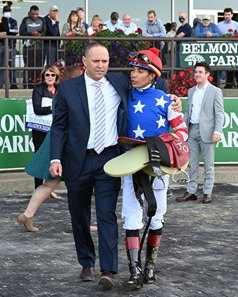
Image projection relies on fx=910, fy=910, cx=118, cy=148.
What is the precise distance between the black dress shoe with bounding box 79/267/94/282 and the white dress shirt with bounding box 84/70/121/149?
1.04m

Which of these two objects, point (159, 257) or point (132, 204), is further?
point (159, 257)

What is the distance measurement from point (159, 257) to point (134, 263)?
133cm

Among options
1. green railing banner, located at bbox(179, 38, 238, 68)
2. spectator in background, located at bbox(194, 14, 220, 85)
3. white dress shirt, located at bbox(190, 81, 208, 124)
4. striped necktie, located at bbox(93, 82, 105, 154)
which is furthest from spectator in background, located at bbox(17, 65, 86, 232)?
spectator in background, located at bbox(194, 14, 220, 85)

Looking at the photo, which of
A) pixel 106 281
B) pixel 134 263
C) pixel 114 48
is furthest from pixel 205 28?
pixel 106 281

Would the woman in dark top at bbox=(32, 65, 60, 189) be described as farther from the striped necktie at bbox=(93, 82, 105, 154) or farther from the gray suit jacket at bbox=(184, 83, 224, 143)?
the striped necktie at bbox=(93, 82, 105, 154)

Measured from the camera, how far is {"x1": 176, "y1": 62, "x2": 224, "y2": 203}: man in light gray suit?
12.0 meters

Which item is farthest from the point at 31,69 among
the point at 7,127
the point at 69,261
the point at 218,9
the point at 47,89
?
the point at 218,9

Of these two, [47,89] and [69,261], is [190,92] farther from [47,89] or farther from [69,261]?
[69,261]

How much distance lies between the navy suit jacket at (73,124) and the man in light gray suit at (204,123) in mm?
4803

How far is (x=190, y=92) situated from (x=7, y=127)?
2776 millimetres

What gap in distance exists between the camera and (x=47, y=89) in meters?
11.8

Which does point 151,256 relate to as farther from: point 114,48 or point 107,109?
point 114,48

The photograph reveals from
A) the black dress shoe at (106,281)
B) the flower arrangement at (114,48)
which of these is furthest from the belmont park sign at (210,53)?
the black dress shoe at (106,281)

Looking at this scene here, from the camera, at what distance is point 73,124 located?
7277mm
